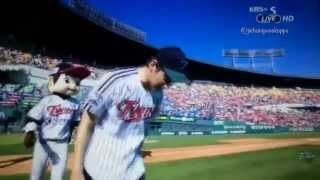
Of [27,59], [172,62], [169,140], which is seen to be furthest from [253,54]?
[27,59]

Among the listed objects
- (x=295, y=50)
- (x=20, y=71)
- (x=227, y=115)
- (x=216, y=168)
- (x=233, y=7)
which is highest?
(x=233, y=7)

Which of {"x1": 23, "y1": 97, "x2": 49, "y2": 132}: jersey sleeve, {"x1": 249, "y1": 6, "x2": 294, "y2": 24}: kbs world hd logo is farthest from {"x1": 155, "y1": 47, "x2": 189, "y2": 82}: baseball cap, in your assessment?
{"x1": 249, "y1": 6, "x2": 294, "y2": 24}: kbs world hd logo

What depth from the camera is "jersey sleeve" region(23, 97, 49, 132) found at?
2828mm

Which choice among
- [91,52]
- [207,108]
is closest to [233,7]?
[207,108]

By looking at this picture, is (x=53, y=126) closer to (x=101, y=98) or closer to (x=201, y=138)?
(x=101, y=98)

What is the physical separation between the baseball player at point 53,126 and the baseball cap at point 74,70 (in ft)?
0.15

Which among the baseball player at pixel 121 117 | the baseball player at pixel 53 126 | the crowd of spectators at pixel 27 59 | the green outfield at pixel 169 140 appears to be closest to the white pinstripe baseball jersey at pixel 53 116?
the baseball player at pixel 53 126

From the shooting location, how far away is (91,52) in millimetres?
3064

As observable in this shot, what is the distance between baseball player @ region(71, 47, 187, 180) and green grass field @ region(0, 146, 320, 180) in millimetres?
1027

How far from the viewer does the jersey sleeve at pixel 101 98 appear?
6.31 ft

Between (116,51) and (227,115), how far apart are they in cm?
83

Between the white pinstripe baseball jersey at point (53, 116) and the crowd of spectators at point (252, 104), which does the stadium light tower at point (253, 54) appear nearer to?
the crowd of spectators at point (252, 104)

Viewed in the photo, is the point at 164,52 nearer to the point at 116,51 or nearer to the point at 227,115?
the point at 116,51

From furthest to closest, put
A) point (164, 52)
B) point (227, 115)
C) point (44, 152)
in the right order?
1. point (227, 115)
2. point (44, 152)
3. point (164, 52)
